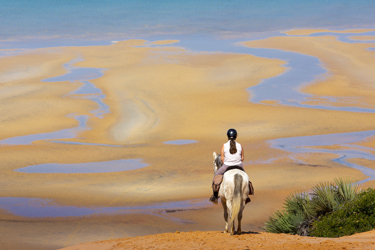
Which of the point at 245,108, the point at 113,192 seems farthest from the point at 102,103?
the point at 113,192

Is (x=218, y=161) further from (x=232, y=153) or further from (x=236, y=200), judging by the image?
(x=236, y=200)

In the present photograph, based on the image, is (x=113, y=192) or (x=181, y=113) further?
(x=181, y=113)

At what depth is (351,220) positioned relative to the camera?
1130 cm

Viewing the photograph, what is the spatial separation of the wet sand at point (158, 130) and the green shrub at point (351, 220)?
3088 millimetres

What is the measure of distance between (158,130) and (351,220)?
13.5 m

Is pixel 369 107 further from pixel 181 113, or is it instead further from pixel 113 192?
pixel 113 192

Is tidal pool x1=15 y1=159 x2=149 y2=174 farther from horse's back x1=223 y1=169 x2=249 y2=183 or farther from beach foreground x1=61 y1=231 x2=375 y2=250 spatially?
horse's back x1=223 y1=169 x2=249 y2=183

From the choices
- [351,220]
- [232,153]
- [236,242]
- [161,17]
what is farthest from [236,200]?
[161,17]

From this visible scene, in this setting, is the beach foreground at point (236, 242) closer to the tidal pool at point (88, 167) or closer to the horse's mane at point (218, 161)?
the horse's mane at point (218, 161)

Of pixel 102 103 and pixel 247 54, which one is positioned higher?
pixel 247 54

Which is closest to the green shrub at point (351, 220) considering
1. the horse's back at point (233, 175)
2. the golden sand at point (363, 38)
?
the horse's back at point (233, 175)

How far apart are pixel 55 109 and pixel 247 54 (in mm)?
18473

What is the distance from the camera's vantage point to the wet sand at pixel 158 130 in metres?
15.1

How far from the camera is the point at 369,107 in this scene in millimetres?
27094
